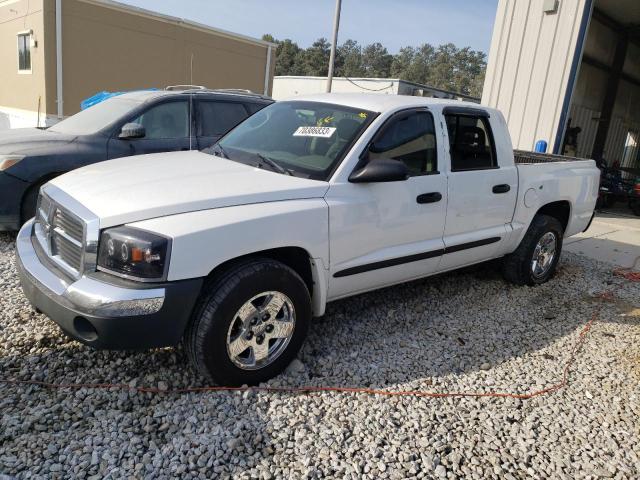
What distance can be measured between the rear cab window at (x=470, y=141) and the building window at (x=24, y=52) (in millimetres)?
15594

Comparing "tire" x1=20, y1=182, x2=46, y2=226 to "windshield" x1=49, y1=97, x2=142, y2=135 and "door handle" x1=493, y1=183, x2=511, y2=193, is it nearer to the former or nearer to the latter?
"windshield" x1=49, y1=97, x2=142, y2=135

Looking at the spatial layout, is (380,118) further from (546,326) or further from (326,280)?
(546,326)

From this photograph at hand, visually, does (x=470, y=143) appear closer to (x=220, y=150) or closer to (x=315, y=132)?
(x=315, y=132)

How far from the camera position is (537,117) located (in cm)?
988

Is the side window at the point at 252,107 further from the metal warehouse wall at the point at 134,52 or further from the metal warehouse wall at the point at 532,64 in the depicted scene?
the metal warehouse wall at the point at 134,52

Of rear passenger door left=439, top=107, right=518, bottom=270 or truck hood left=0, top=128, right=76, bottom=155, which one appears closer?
rear passenger door left=439, top=107, right=518, bottom=270

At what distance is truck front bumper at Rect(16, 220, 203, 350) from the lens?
104 inches

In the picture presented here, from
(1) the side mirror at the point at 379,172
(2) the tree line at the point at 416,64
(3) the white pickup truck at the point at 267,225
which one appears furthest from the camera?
(2) the tree line at the point at 416,64

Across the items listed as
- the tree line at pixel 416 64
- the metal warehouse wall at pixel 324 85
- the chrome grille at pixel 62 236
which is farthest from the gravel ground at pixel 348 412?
the tree line at pixel 416 64

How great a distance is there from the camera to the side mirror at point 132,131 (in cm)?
562

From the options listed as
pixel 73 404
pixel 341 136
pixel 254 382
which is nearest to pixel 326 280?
pixel 254 382

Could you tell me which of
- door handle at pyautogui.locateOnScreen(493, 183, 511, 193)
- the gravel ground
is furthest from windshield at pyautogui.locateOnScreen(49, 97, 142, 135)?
door handle at pyautogui.locateOnScreen(493, 183, 511, 193)

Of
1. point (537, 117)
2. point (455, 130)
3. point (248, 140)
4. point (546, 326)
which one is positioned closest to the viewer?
point (248, 140)

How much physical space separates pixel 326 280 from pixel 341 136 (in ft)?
3.43
